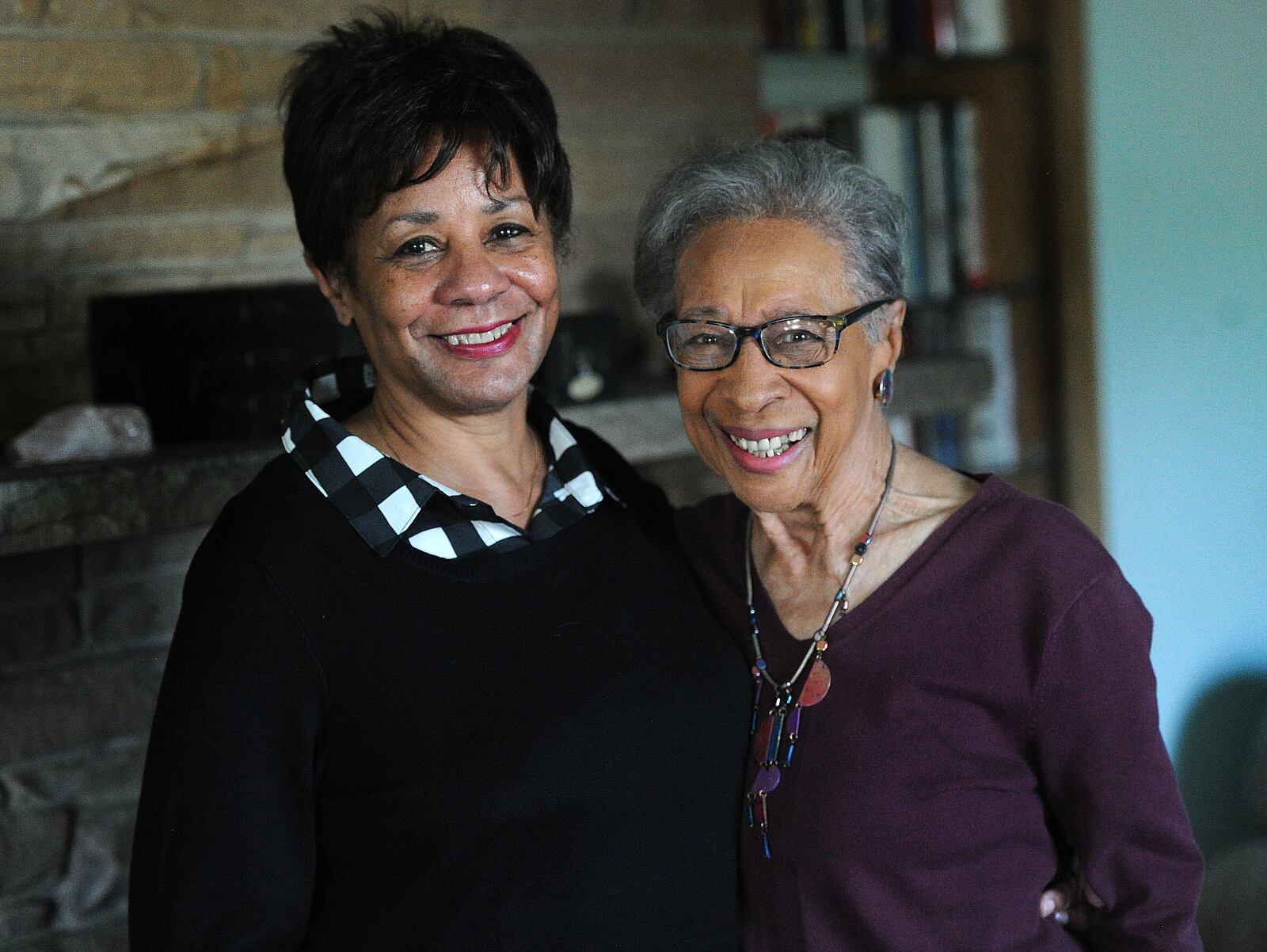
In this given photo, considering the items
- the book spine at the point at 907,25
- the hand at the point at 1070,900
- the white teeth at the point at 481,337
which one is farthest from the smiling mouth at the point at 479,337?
the book spine at the point at 907,25

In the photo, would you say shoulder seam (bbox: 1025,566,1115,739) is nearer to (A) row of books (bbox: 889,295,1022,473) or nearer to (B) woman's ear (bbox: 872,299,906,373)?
(B) woman's ear (bbox: 872,299,906,373)

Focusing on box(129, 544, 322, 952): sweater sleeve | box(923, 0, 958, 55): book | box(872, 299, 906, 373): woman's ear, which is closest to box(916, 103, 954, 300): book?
box(923, 0, 958, 55): book

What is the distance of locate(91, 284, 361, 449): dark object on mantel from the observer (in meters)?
1.80

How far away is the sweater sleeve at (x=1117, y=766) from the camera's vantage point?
1.26 metres

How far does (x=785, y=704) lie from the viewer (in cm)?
142

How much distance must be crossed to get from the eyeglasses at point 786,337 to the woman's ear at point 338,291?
0.36 meters

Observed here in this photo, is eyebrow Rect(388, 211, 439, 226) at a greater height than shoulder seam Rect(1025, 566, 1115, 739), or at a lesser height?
greater

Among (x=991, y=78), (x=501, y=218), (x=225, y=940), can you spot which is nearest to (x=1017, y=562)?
(x=501, y=218)

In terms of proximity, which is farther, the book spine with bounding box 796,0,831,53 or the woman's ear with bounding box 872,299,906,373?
the book spine with bounding box 796,0,831,53

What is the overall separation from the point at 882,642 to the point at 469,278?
57 cm

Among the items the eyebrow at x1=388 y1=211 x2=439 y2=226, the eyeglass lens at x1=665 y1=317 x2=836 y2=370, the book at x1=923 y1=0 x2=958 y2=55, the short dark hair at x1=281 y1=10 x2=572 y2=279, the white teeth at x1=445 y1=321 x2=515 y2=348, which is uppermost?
the book at x1=923 y1=0 x2=958 y2=55

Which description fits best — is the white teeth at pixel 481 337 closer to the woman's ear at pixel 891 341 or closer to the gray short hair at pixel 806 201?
the gray short hair at pixel 806 201

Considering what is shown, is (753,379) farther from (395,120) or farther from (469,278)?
(395,120)

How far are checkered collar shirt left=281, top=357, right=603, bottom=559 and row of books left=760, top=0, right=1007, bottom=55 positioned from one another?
63.5 inches
